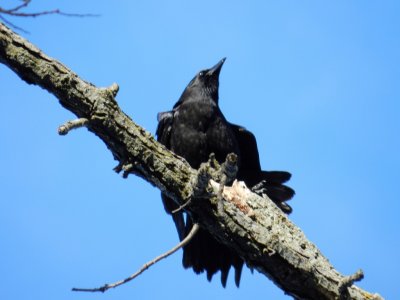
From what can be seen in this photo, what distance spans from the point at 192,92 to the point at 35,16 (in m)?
3.98

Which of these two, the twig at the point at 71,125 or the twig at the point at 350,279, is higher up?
the twig at the point at 71,125

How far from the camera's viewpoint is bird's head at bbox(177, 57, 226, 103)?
23.2 feet

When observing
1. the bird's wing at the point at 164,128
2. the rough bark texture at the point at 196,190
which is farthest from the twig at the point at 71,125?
the bird's wing at the point at 164,128

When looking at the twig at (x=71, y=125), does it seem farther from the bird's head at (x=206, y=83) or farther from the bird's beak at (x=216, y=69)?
the bird's beak at (x=216, y=69)

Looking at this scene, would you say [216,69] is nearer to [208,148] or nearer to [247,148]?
[247,148]

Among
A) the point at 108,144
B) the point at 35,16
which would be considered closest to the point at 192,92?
the point at 108,144

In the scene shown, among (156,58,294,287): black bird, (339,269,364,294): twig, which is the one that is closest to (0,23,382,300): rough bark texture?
(339,269,364,294): twig

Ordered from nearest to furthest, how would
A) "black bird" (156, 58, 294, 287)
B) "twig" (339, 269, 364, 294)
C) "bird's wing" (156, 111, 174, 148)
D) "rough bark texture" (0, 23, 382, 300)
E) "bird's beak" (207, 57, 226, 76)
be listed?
"twig" (339, 269, 364, 294)
"rough bark texture" (0, 23, 382, 300)
"black bird" (156, 58, 294, 287)
"bird's wing" (156, 111, 174, 148)
"bird's beak" (207, 57, 226, 76)

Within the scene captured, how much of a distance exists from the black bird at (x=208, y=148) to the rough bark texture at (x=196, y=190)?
1074 millimetres

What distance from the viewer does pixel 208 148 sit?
627 centimetres

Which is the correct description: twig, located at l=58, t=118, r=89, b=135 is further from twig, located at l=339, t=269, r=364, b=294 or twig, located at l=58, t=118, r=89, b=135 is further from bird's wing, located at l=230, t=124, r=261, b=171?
bird's wing, located at l=230, t=124, r=261, b=171

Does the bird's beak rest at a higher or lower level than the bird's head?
higher

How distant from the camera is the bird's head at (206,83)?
23.2ft

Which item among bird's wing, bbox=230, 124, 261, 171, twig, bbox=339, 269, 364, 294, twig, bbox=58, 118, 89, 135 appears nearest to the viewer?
twig, bbox=339, 269, 364, 294
